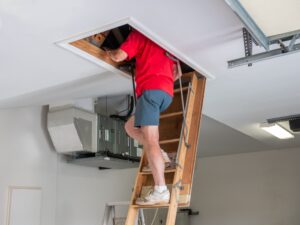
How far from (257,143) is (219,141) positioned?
2.64ft

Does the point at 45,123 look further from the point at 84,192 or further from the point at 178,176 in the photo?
the point at 178,176

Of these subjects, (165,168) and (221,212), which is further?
(221,212)

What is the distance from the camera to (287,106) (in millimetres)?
4461

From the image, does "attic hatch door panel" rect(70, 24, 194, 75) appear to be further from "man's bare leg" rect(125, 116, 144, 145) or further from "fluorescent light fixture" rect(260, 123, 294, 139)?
"fluorescent light fixture" rect(260, 123, 294, 139)

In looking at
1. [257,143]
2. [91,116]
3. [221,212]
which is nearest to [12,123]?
[91,116]

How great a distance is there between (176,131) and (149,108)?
77cm

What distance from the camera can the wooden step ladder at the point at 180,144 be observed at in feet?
9.79

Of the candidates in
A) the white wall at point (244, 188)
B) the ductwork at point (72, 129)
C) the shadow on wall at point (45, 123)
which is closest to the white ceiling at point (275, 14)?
the ductwork at point (72, 129)

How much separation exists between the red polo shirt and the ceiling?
197 mm

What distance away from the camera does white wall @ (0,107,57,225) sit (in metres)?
4.62

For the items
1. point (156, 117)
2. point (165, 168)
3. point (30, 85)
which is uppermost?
point (30, 85)

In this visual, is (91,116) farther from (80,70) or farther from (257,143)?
(257,143)

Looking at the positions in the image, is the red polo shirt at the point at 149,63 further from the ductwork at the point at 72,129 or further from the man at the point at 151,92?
the ductwork at the point at 72,129

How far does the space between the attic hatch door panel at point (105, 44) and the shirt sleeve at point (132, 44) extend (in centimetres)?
19
